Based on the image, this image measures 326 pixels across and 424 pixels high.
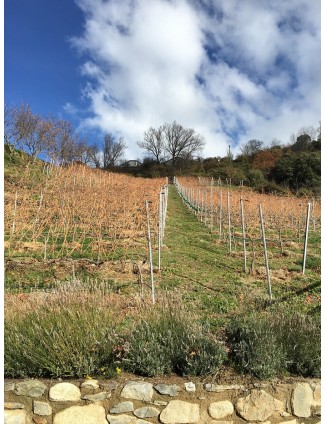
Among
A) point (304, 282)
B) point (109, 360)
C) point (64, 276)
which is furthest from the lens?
point (304, 282)

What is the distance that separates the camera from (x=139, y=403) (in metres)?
2.61

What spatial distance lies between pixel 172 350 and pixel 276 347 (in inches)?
35.9

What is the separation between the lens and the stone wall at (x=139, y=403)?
2.59 meters

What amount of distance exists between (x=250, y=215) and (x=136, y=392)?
12723mm

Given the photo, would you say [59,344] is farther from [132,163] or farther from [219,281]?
[132,163]

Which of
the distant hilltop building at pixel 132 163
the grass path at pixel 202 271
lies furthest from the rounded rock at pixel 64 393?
the distant hilltop building at pixel 132 163

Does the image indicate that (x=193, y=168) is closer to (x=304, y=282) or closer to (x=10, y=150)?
(x=10, y=150)

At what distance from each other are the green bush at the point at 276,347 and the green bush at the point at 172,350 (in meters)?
0.22

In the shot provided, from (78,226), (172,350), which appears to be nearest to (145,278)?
(172,350)

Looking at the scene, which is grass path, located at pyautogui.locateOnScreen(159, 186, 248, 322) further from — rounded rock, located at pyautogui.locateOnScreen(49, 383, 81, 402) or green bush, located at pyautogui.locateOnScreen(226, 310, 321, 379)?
rounded rock, located at pyautogui.locateOnScreen(49, 383, 81, 402)

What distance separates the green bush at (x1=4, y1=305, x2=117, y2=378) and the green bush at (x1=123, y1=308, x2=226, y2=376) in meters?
0.23

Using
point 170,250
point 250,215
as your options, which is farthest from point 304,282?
point 250,215

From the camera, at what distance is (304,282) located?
6383mm

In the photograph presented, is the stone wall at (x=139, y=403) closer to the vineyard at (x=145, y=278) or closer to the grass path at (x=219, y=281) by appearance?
the vineyard at (x=145, y=278)
